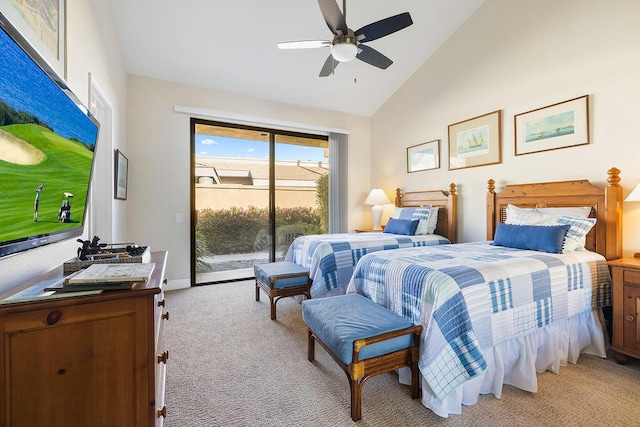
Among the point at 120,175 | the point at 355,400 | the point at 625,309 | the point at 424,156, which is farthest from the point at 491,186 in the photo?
the point at 120,175

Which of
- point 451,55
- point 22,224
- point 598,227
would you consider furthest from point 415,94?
point 22,224

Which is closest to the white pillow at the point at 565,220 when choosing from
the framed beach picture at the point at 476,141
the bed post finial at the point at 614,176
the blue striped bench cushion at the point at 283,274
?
the bed post finial at the point at 614,176

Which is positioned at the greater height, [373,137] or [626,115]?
[373,137]

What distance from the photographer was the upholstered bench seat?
295 cm

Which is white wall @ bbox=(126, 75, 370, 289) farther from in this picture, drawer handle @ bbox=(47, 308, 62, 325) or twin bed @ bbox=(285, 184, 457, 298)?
drawer handle @ bbox=(47, 308, 62, 325)

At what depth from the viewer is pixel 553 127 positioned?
293 cm

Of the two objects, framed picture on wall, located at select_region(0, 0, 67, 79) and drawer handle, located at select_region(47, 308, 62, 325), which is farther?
framed picture on wall, located at select_region(0, 0, 67, 79)

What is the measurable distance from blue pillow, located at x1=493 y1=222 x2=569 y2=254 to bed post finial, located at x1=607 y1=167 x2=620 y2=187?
0.54 meters

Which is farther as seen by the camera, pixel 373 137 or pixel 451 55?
pixel 373 137

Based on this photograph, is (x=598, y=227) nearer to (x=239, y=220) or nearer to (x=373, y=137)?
(x=373, y=137)

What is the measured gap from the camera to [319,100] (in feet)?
15.7

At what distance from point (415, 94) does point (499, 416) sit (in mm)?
4257

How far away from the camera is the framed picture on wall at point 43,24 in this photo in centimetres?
111

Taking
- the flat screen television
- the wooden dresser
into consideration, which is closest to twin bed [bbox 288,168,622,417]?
the wooden dresser
